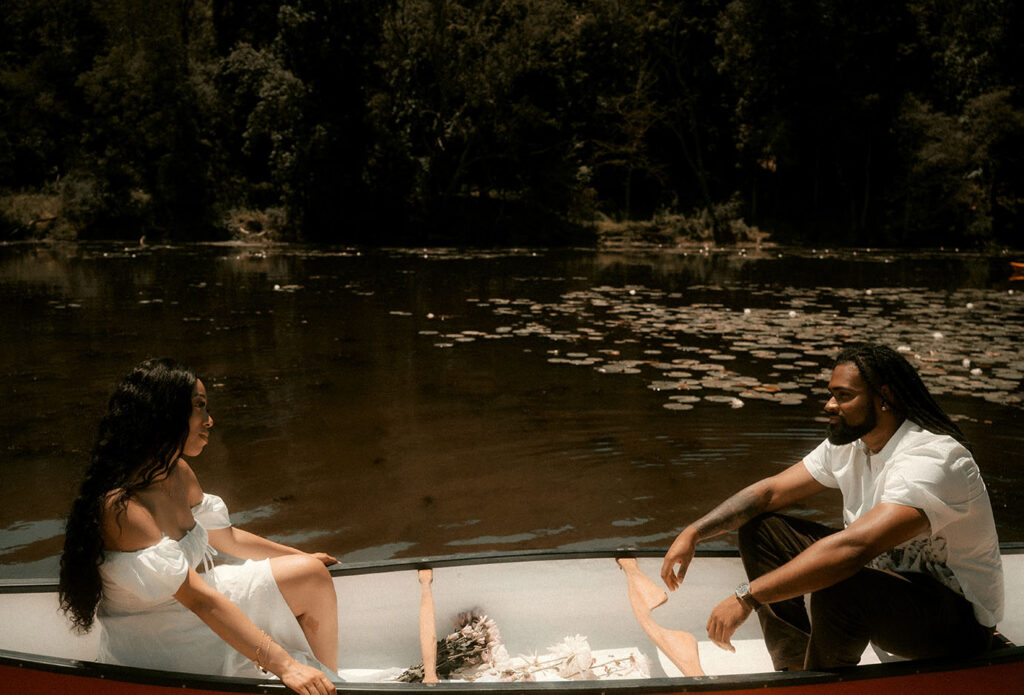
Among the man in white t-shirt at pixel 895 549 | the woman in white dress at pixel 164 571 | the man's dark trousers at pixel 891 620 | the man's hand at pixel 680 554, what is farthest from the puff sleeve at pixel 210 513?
the man's dark trousers at pixel 891 620

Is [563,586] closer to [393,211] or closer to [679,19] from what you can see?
[393,211]

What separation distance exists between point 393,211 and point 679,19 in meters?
9.72

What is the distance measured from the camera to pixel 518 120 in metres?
22.5

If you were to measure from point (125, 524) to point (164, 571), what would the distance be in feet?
0.46

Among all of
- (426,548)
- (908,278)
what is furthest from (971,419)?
(908,278)

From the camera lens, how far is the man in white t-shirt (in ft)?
6.98

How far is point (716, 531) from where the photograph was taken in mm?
2629

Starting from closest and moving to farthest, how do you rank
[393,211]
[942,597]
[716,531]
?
[942,597] < [716,531] < [393,211]

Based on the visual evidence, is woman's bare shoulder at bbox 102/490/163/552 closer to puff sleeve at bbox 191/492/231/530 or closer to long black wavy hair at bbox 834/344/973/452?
puff sleeve at bbox 191/492/231/530

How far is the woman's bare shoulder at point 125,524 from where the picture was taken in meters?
1.98

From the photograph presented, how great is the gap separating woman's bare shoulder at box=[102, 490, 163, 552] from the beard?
5.71 feet

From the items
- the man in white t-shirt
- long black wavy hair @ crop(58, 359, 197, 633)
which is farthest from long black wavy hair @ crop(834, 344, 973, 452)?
long black wavy hair @ crop(58, 359, 197, 633)

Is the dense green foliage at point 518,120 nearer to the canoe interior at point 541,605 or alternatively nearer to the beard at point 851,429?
the canoe interior at point 541,605

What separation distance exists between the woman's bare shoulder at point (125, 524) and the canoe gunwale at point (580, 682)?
31 centimetres
